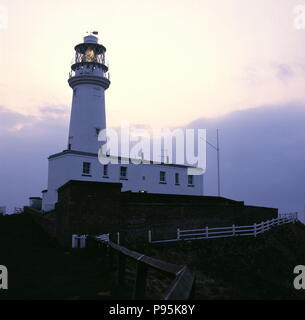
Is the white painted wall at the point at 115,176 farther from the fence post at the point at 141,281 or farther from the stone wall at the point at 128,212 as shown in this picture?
the fence post at the point at 141,281

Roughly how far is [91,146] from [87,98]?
14.9 feet

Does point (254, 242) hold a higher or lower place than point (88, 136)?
lower

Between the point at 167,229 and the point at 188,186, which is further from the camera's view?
the point at 188,186

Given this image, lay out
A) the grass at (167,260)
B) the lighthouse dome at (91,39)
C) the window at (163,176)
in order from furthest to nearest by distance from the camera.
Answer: the window at (163,176) → the lighthouse dome at (91,39) → the grass at (167,260)

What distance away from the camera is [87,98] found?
33.0 m

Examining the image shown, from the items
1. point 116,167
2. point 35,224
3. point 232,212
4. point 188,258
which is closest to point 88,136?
point 116,167

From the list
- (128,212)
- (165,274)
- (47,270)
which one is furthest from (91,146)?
(165,274)

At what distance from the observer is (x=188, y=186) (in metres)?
37.5

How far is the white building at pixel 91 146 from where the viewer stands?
2984cm

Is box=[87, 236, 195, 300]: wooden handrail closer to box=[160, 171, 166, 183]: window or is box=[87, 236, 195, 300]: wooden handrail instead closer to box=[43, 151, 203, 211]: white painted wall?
box=[43, 151, 203, 211]: white painted wall

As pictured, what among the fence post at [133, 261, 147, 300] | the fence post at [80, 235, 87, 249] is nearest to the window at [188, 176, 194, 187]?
the fence post at [80, 235, 87, 249]

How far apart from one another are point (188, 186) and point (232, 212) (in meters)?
8.72

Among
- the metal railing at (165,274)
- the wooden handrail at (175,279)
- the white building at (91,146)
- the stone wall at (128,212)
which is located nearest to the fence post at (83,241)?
the stone wall at (128,212)
